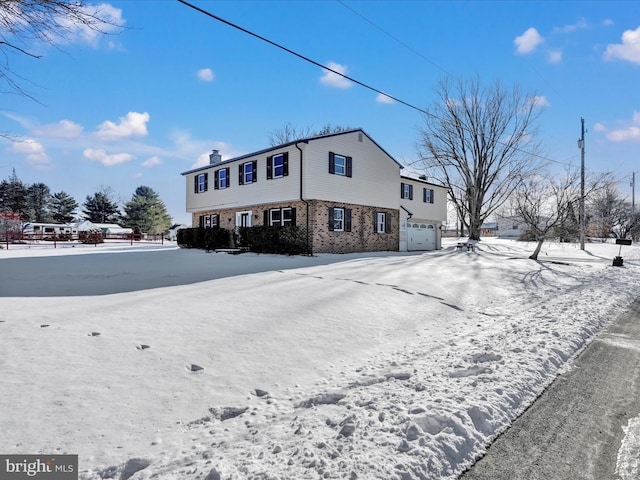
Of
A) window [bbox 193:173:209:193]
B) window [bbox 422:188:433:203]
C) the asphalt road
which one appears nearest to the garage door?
window [bbox 422:188:433:203]

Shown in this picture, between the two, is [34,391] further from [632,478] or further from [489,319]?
[489,319]

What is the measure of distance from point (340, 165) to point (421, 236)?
9.97m

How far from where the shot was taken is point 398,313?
649cm

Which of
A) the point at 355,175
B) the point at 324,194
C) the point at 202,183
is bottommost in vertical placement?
the point at 324,194

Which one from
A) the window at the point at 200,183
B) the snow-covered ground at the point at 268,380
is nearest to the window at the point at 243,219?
the window at the point at 200,183

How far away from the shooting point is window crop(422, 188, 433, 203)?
1054 inches

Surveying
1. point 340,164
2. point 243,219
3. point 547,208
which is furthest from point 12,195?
point 547,208

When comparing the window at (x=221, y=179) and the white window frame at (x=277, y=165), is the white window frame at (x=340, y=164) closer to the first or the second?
the white window frame at (x=277, y=165)

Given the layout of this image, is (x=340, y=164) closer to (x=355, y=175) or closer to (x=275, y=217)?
(x=355, y=175)

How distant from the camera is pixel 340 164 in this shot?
19703 mm

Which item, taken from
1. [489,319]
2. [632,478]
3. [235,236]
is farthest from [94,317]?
[235,236]

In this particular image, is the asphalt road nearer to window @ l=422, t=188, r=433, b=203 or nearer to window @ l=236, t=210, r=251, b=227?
window @ l=236, t=210, r=251, b=227

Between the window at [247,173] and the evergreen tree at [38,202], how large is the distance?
201 ft

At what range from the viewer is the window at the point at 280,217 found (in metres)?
19.3
